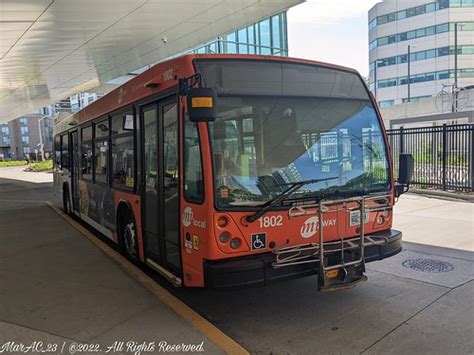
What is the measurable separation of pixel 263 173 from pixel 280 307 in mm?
1558

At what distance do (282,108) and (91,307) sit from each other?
2.97m

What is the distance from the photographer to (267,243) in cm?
427

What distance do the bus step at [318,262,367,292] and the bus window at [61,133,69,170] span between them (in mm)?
8719

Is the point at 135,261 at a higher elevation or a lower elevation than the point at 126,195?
lower

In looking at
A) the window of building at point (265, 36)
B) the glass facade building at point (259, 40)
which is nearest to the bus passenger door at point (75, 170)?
the glass facade building at point (259, 40)

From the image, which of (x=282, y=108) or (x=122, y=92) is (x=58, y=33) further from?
(x=282, y=108)

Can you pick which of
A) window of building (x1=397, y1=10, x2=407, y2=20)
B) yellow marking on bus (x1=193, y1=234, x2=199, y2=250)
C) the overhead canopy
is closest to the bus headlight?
yellow marking on bus (x1=193, y1=234, x2=199, y2=250)

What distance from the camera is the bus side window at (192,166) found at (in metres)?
4.18

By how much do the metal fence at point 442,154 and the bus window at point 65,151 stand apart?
401 inches

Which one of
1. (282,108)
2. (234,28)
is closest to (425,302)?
(282,108)

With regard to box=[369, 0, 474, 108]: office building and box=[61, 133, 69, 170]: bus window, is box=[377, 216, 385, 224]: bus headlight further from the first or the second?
box=[369, 0, 474, 108]: office building

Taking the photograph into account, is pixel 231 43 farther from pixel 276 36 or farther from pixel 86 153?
pixel 86 153

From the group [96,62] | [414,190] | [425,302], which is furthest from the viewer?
[96,62]

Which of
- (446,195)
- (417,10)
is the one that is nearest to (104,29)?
(446,195)
